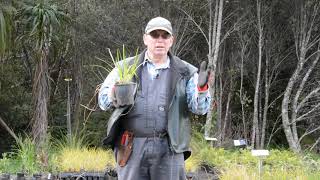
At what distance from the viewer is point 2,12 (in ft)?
23.5

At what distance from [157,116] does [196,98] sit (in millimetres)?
224

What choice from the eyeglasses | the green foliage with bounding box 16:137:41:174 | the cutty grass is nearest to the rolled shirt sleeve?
the eyeglasses

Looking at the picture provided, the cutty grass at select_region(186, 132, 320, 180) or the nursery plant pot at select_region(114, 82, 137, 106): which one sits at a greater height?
the nursery plant pot at select_region(114, 82, 137, 106)

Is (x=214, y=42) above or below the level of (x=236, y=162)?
above

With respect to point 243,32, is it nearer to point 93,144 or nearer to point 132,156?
point 93,144

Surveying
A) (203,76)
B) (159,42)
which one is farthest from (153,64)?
(203,76)

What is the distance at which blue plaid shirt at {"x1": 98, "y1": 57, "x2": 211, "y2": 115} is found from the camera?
2.62 meters

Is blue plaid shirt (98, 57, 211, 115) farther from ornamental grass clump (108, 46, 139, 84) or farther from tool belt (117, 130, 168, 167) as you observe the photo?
tool belt (117, 130, 168, 167)

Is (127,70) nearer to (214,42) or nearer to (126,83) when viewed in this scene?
(126,83)

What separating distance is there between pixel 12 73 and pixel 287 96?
4.71m

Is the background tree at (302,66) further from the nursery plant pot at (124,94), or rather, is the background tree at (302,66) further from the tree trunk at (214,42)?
the nursery plant pot at (124,94)

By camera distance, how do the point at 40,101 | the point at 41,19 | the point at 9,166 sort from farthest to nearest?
1. the point at 41,19
2. the point at 40,101
3. the point at 9,166

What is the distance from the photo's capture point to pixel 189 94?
107 inches

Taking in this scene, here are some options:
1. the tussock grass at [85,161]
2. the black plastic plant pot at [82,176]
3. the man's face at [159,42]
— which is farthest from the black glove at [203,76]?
the tussock grass at [85,161]
